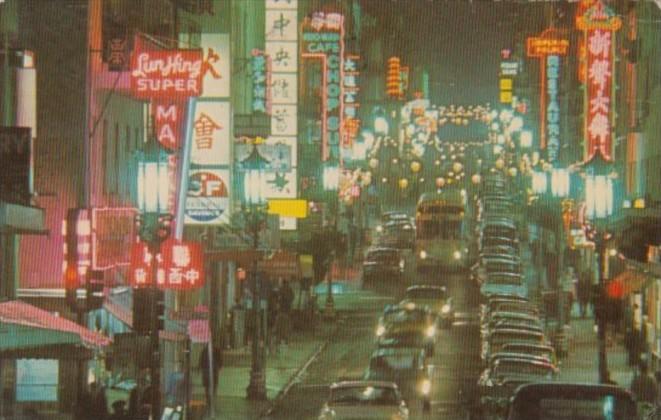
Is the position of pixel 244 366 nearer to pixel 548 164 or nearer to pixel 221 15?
pixel 221 15

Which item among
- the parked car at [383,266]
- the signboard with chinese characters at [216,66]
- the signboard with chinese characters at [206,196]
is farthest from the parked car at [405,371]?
the parked car at [383,266]

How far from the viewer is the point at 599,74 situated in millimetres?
46781

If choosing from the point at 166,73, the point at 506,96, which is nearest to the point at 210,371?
the point at 166,73

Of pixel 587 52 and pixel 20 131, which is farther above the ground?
pixel 587 52

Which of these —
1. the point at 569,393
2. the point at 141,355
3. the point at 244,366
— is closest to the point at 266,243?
the point at 244,366

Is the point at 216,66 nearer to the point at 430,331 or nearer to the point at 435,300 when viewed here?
the point at 430,331

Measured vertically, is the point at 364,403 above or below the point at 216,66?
below

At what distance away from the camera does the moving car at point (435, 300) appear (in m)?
50.7

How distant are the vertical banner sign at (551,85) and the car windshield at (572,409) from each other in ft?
160

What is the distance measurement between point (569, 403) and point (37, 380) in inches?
531

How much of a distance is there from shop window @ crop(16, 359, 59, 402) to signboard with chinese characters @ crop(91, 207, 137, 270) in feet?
8.21

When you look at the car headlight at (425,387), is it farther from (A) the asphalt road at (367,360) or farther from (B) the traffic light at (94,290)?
(B) the traffic light at (94,290)

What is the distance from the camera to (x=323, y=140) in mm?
65312

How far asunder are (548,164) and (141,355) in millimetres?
49516
